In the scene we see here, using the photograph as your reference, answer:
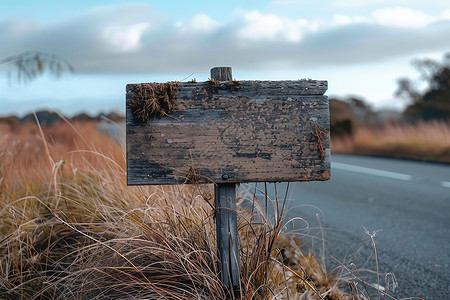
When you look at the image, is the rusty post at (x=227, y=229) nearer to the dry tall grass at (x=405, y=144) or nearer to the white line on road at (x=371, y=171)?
the white line on road at (x=371, y=171)

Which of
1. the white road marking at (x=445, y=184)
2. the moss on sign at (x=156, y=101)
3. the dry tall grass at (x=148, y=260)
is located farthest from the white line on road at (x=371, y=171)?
the moss on sign at (x=156, y=101)

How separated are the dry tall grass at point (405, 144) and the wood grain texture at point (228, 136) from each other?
9.69 metres

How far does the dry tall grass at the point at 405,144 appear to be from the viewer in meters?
12.0

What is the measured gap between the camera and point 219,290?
2242 millimetres

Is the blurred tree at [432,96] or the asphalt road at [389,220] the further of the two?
the blurred tree at [432,96]

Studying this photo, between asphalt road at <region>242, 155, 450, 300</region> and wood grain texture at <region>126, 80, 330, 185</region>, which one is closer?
wood grain texture at <region>126, 80, 330, 185</region>

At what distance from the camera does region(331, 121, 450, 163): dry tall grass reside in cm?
1203

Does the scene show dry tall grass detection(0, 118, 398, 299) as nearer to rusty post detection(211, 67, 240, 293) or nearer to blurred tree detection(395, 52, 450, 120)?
rusty post detection(211, 67, 240, 293)

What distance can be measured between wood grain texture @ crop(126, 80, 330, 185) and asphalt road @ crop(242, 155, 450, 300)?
686 mm

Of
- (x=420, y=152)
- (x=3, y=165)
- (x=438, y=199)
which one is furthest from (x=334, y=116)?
(x=3, y=165)

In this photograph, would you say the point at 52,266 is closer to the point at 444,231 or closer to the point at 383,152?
the point at 444,231

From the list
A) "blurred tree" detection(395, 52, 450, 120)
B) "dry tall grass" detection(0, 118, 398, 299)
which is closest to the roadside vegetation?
"blurred tree" detection(395, 52, 450, 120)

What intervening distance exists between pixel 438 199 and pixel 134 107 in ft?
17.2

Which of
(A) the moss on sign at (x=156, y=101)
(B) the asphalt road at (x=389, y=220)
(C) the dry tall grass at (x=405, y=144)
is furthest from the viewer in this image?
(C) the dry tall grass at (x=405, y=144)
